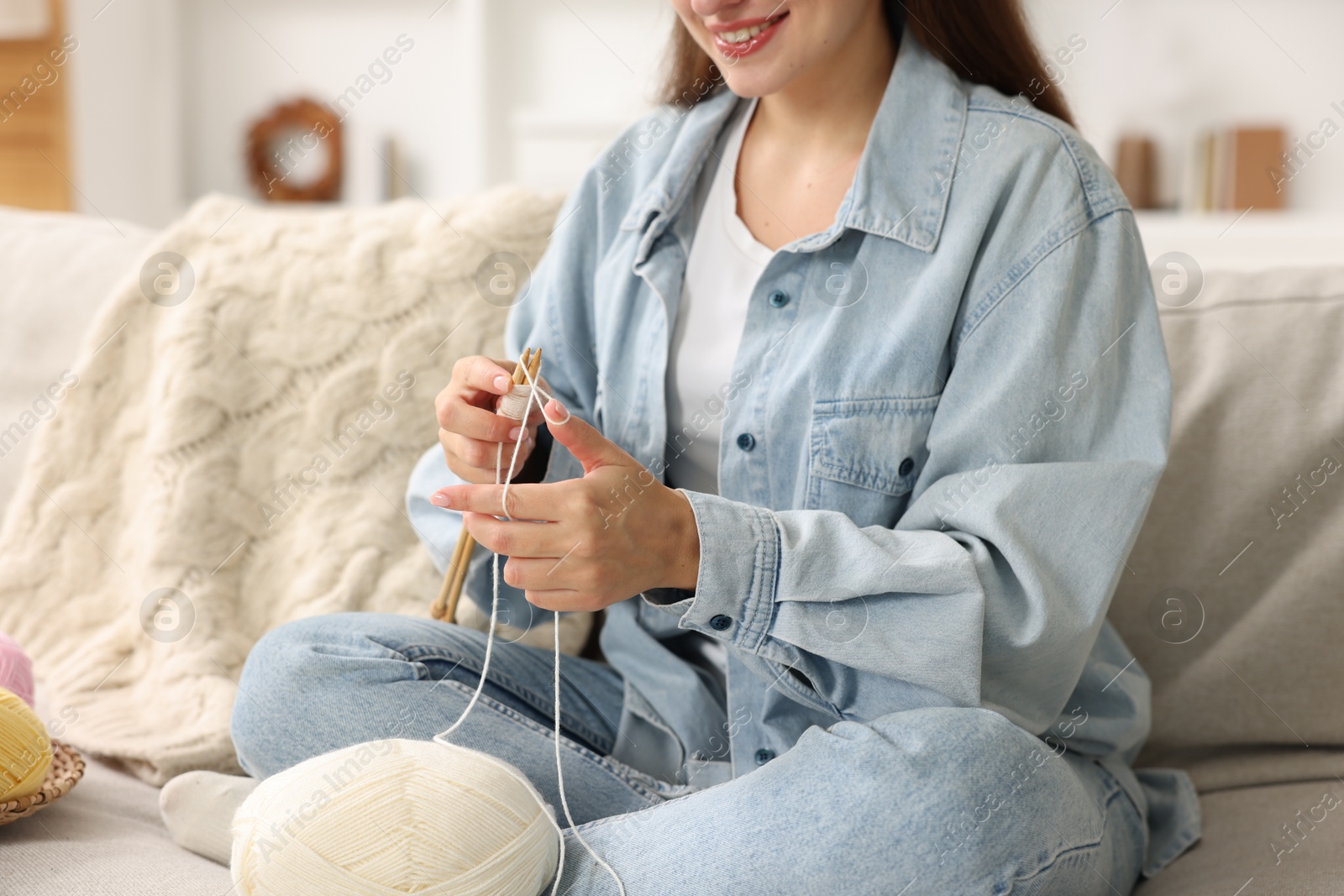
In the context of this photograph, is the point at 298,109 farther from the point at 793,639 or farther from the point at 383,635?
the point at 793,639

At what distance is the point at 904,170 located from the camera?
3.21 ft

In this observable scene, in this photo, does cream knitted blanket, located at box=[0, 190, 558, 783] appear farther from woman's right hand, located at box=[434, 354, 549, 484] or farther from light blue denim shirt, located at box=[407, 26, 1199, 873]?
woman's right hand, located at box=[434, 354, 549, 484]

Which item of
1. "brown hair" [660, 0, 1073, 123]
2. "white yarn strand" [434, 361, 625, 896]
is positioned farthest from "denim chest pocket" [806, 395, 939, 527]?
"brown hair" [660, 0, 1073, 123]

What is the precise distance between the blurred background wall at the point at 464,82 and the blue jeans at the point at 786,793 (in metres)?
1.85

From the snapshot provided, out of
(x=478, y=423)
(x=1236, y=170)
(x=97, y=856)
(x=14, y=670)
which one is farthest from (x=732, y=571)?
(x=1236, y=170)

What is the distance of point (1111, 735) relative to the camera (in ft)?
3.11

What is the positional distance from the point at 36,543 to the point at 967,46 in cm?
113

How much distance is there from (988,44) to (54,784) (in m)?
1.02

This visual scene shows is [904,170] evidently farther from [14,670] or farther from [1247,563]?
[14,670]

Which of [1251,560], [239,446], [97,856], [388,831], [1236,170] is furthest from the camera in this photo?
[1236,170]

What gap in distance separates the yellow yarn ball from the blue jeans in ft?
0.48

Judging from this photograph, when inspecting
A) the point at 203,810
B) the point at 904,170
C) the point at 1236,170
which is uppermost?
the point at 904,170

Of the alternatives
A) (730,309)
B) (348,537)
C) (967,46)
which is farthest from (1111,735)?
(348,537)

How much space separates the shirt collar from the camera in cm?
95
